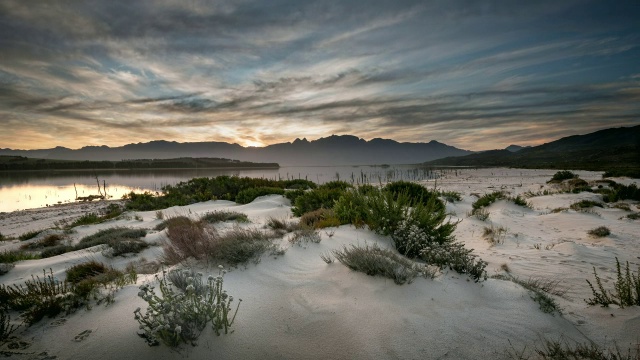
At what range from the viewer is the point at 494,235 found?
7965mm

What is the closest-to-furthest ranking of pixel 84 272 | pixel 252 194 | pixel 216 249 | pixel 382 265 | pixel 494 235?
pixel 382 265, pixel 216 249, pixel 84 272, pixel 494 235, pixel 252 194

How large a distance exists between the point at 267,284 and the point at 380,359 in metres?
1.75

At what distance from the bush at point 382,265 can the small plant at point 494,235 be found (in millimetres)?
4861

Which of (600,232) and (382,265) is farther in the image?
(600,232)

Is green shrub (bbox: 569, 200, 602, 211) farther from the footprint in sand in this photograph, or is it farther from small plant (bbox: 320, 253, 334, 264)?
the footprint in sand

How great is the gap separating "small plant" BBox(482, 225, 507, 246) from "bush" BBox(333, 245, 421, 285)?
4861 millimetres

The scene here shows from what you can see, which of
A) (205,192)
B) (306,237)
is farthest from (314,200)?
(205,192)

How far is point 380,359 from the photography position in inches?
101

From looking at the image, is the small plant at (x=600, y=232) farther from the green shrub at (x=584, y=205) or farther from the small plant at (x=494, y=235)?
the green shrub at (x=584, y=205)

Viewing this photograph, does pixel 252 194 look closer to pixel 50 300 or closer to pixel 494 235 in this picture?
pixel 494 235

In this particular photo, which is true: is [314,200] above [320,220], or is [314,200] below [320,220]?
above

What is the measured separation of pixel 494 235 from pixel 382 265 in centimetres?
591

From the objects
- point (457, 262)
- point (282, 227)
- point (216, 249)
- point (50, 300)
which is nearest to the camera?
point (50, 300)

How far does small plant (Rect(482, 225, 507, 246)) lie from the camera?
7.54 m
